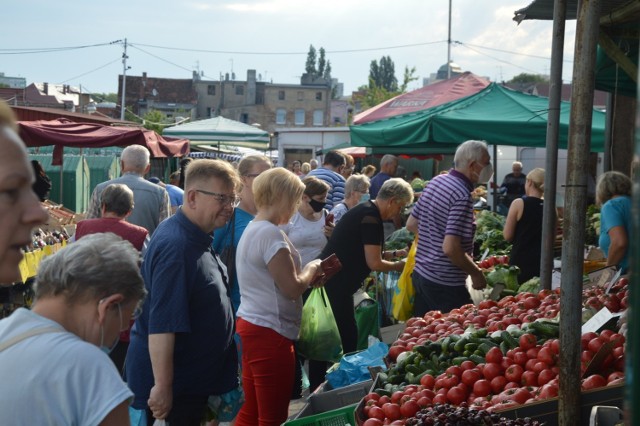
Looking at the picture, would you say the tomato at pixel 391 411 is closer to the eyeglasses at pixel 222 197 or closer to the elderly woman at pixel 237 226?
the eyeglasses at pixel 222 197

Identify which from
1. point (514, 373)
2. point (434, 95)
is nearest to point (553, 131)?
point (514, 373)

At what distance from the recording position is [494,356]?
180 inches

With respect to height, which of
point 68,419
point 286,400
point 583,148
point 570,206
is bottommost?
point 286,400

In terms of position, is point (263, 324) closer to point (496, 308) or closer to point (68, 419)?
point (496, 308)

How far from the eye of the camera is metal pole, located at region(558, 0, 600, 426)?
3.11 metres

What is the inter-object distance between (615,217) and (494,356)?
10.1ft

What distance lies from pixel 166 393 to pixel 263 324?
122 centimetres

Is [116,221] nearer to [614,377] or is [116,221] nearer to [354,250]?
[354,250]

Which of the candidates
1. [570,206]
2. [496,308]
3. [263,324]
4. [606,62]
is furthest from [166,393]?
[606,62]

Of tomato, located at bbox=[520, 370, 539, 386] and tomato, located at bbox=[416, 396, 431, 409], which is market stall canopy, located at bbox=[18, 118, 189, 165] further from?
tomato, located at bbox=[520, 370, 539, 386]

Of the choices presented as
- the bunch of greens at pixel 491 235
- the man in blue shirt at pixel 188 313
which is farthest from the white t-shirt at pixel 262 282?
the bunch of greens at pixel 491 235

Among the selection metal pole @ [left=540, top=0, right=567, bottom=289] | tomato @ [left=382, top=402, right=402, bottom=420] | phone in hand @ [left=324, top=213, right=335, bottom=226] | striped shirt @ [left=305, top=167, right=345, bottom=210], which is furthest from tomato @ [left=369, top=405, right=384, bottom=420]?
striped shirt @ [left=305, top=167, right=345, bottom=210]

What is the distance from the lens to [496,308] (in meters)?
5.79

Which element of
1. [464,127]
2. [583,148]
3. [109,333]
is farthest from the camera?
[464,127]
